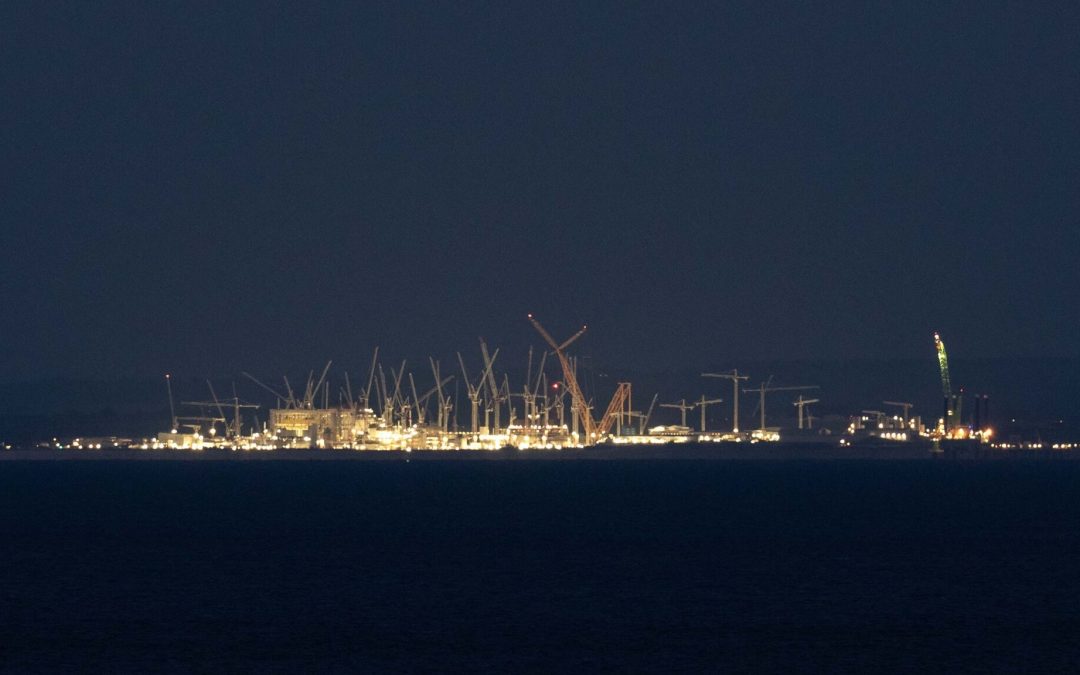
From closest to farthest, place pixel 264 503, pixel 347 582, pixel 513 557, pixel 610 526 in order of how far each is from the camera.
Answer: pixel 347 582, pixel 513 557, pixel 610 526, pixel 264 503

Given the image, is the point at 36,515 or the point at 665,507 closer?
the point at 36,515

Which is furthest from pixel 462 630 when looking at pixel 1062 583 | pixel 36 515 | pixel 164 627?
pixel 36 515

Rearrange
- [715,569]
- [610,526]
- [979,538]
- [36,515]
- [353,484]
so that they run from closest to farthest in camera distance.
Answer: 1. [715,569]
2. [979,538]
3. [610,526]
4. [36,515]
5. [353,484]

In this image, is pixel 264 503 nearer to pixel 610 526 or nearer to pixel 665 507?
pixel 665 507

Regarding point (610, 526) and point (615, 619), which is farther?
point (610, 526)

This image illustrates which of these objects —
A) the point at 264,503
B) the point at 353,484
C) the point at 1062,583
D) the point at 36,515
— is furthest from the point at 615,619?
the point at 353,484

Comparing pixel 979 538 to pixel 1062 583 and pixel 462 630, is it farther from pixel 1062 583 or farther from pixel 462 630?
pixel 462 630

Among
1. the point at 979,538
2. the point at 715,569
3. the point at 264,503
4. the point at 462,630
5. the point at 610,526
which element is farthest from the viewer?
the point at 264,503
